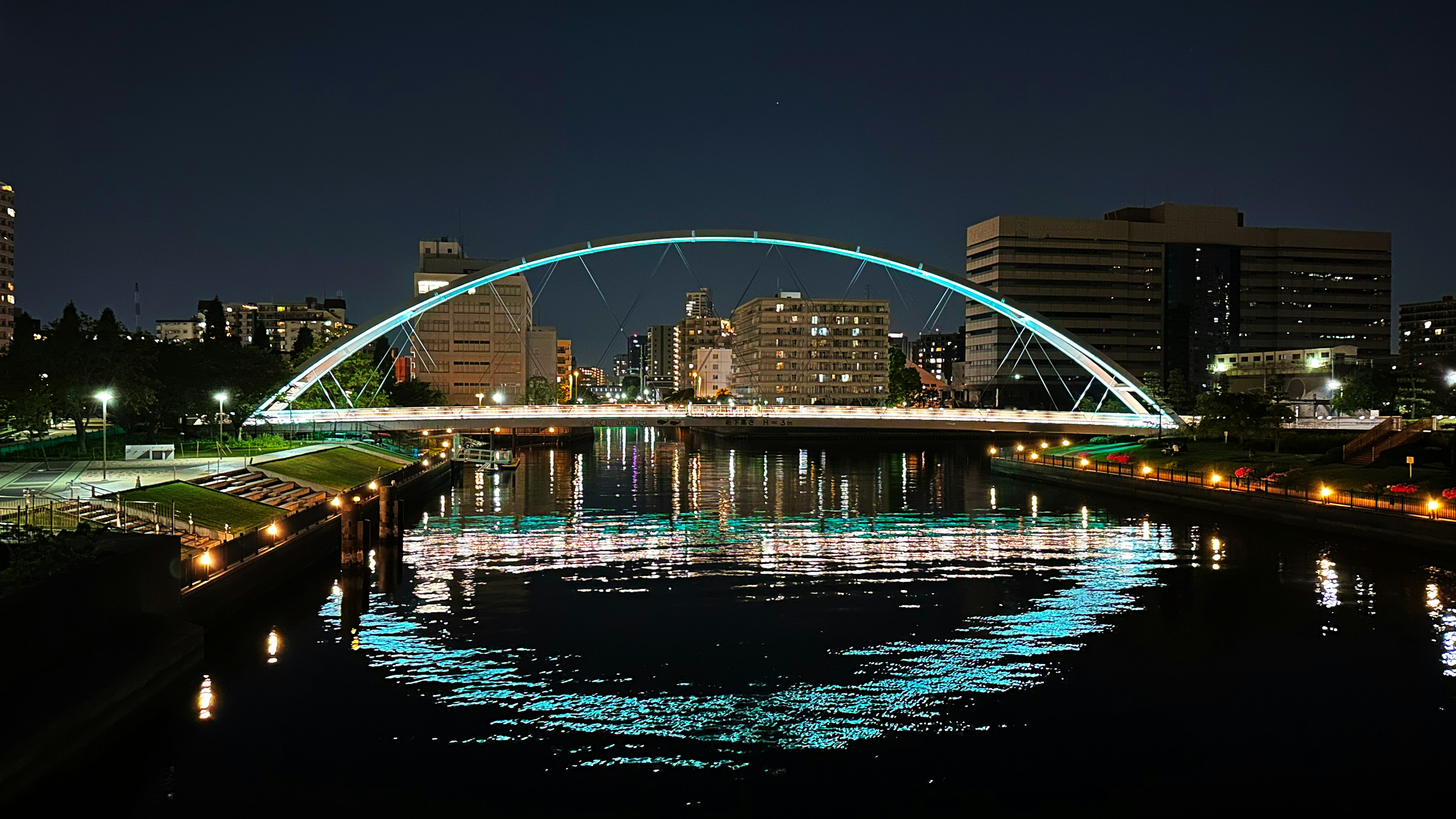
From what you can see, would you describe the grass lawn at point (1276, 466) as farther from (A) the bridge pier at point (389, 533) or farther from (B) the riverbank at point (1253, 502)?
(A) the bridge pier at point (389, 533)

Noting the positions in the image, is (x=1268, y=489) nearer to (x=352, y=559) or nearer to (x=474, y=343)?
(x=352, y=559)

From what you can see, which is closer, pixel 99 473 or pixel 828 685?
pixel 828 685

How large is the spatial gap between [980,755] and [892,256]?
179ft

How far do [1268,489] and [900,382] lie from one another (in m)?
107

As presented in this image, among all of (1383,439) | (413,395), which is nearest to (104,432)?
(1383,439)

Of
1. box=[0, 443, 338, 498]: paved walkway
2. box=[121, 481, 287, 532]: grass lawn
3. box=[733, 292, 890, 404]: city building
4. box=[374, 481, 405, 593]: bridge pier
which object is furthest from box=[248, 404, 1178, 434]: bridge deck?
box=[733, 292, 890, 404]: city building

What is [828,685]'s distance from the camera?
20.4 meters

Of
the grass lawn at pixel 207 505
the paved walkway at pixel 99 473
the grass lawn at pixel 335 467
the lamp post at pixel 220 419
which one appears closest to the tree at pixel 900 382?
the grass lawn at pixel 335 467

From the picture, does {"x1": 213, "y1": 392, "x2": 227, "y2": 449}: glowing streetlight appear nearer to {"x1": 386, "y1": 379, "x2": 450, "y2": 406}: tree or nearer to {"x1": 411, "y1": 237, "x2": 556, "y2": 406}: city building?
{"x1": 386, "y1": 379, "x2": 450, "y2": 406}: tree

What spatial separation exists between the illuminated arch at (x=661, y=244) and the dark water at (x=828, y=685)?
98.0ft

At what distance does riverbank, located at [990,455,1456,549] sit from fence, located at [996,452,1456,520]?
0.07m

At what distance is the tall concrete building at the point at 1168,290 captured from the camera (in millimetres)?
143250

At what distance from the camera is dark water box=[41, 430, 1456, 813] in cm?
1581

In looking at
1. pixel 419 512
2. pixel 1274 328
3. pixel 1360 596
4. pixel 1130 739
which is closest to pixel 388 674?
pixel 1130 739
